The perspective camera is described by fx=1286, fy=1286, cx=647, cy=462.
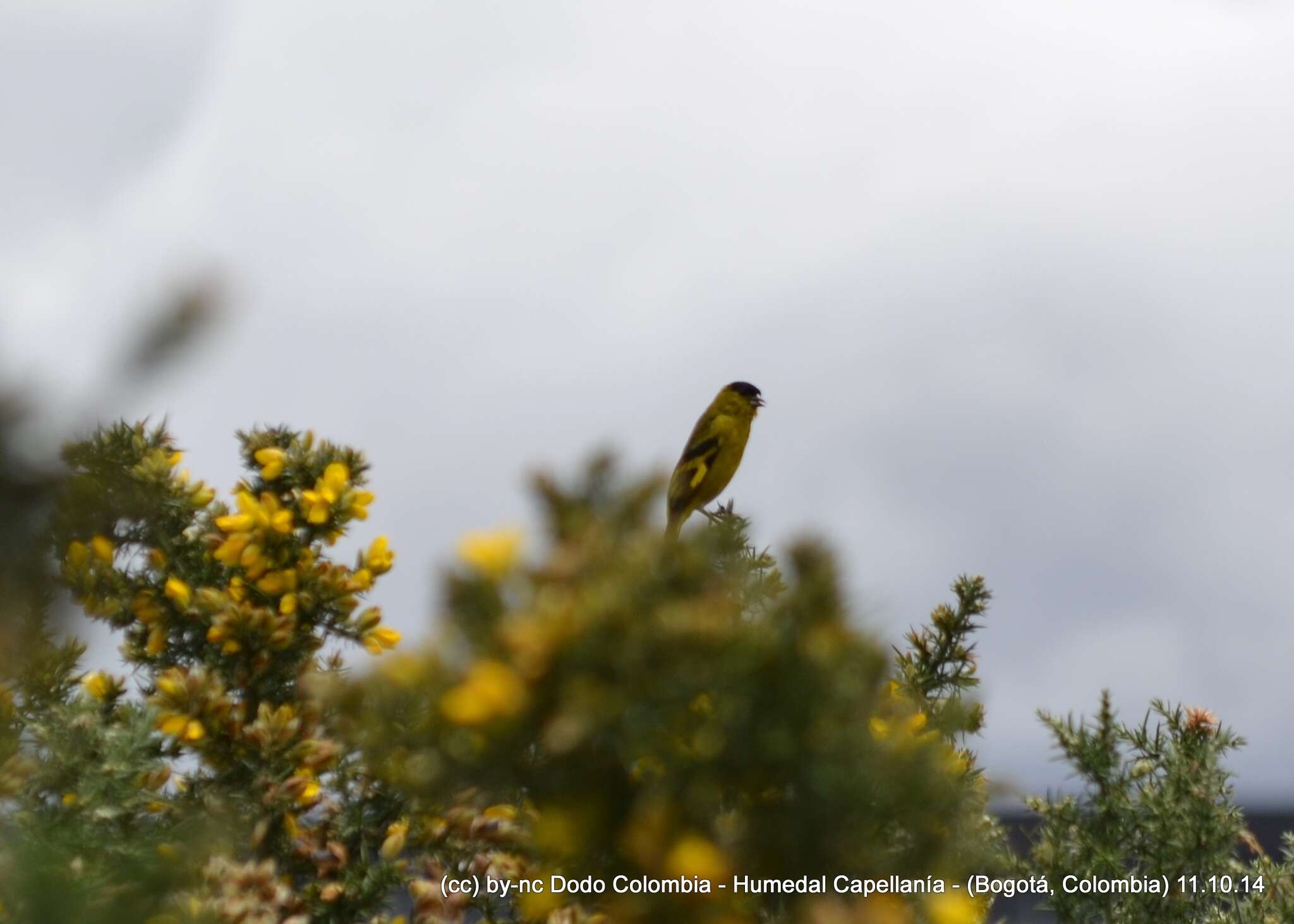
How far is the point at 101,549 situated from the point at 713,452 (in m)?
3.53

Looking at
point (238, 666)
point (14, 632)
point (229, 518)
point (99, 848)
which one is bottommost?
point (99, 848)

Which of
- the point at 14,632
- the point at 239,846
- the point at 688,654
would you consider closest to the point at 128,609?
the point at 239,846

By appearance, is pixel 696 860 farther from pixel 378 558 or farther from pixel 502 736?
pixel 378 558

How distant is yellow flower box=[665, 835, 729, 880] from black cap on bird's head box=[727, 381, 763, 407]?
227 inches

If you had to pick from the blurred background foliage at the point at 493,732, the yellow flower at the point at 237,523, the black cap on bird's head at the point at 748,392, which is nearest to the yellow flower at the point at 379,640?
the blurred background foliage at the point at 493,732

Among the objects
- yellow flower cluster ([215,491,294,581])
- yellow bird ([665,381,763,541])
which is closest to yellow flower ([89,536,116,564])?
yellow flower cluster ([215,491,294,581])

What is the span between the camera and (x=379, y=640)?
4.70 m

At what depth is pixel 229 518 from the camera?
4.59 meters

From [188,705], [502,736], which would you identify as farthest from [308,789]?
[502,736]

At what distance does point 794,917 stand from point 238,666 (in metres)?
2.99

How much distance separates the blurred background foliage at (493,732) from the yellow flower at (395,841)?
1 centimetres

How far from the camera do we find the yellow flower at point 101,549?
4.73 meters

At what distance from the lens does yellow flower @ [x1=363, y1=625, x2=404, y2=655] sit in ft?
15.4

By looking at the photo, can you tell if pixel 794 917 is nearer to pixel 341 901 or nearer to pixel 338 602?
pixel 341 901
